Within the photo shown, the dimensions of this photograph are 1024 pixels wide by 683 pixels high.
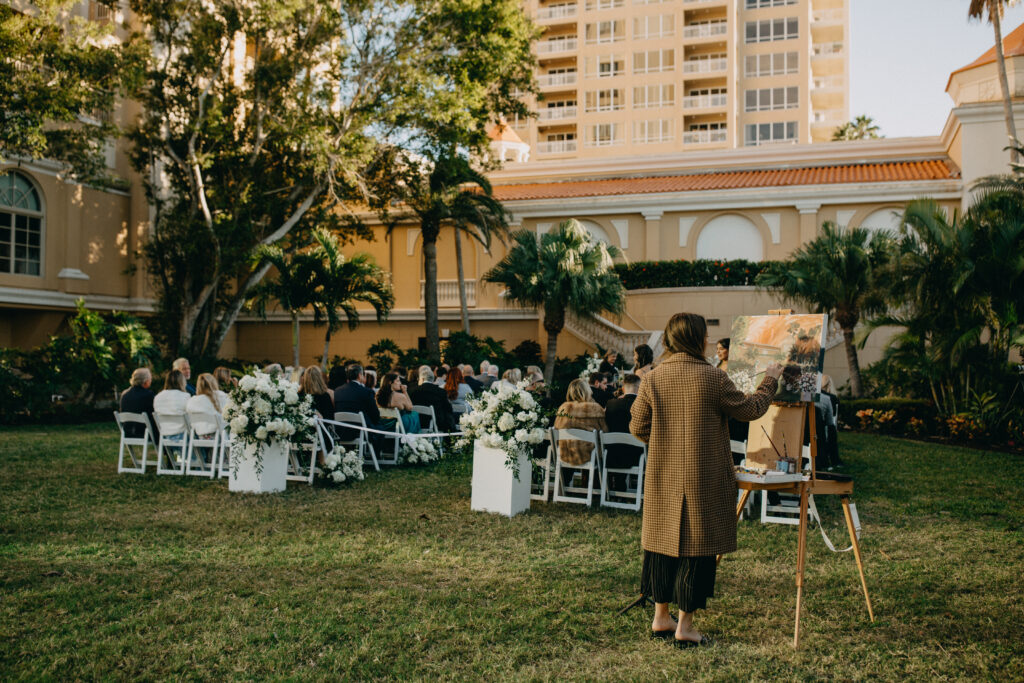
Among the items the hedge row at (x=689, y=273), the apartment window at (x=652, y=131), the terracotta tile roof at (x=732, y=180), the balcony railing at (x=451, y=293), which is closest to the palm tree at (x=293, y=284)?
the balcony railing at (x=451, y=293)

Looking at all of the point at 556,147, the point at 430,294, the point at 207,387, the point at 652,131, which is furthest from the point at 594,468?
the point at 556,147

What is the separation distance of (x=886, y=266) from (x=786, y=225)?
10.7m

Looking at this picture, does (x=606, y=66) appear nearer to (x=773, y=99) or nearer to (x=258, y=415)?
(x=773, y=99)

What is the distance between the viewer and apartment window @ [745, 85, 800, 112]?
54.7 meters

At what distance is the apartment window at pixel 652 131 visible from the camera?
5259 centimetres

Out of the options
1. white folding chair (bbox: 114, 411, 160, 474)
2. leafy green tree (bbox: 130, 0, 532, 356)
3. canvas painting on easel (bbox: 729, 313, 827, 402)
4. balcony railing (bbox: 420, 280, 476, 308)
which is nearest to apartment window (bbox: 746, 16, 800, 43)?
balcony railing (bbox: 420, 280, 476, 308)

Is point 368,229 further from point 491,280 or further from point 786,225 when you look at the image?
point 786,225

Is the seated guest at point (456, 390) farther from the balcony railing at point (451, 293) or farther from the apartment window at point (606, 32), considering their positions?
the apartment window at point (606, 32)

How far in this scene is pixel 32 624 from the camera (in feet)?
16.3

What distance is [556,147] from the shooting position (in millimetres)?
55500

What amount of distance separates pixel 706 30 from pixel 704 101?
4.48 metres

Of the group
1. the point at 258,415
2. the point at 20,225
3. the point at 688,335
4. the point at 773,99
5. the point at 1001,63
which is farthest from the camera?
the point at 773,99

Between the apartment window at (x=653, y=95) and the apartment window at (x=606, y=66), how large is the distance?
188 cm

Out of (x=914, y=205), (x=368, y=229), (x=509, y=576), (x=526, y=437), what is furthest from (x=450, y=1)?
(x=509, y=576)
